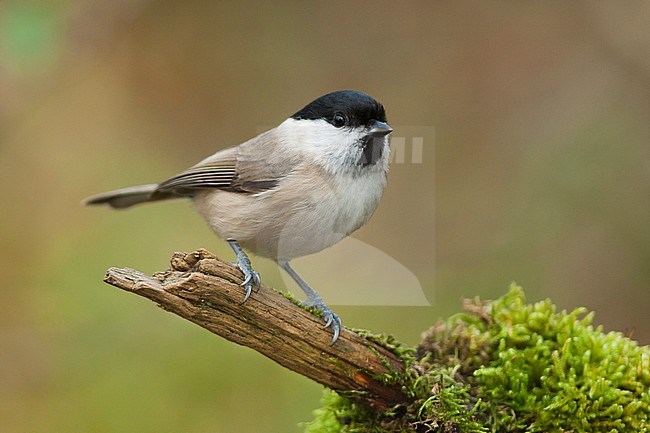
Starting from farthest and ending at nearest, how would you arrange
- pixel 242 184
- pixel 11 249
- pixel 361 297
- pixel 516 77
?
pixel 516 77 < pixel 11 249 < pixel 361 297 < pixel 242 184

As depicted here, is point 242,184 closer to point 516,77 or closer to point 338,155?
point 338,155

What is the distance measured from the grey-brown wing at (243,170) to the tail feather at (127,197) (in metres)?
0.16

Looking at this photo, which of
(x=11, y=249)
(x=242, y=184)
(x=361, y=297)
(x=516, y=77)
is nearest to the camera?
(x=242, y=184)

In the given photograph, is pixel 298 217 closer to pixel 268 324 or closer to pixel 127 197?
pixel 268 324

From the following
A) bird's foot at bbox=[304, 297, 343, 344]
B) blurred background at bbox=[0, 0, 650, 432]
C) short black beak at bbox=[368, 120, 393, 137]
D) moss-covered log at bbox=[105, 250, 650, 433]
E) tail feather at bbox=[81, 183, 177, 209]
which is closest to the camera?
moss-covered log at bbox=[105, 250, 650, 433]

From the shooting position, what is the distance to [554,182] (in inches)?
201

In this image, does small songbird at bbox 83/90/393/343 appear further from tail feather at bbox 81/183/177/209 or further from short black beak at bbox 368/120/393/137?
tail feather at bbox 81/183/177/209

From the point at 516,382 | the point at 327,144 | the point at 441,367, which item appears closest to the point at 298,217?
the point at 327,144

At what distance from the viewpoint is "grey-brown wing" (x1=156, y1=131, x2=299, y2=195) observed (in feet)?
9.41

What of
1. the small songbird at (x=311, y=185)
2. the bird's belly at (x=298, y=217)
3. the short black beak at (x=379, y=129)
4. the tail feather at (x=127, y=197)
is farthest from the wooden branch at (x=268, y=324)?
the tail feather at (x=127, y=197)

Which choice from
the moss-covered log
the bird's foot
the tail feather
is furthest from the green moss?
the tail feather

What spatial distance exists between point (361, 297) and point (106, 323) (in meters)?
1.70

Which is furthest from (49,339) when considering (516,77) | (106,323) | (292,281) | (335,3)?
(516,77)

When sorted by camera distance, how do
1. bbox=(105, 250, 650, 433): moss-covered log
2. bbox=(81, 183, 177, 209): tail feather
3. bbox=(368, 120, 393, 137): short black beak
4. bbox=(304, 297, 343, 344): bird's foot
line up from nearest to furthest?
bbox=(105, 250, 650, 433): moss-covered log < bbox=(304, 297, 343, 344): bird's foot < bbox=(368, 120, 393, 137): short black beak < bbox=(81, 183, 177, 209): tail feather
